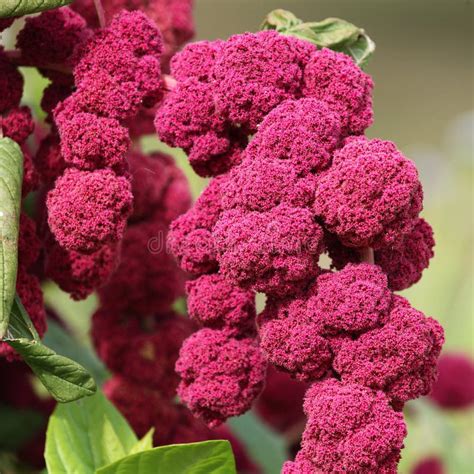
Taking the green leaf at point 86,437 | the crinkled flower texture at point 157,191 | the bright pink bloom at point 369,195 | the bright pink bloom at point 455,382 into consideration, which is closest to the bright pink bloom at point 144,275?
the crinkled flower texture at point 157,191

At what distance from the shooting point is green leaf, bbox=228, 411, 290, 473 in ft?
4.06

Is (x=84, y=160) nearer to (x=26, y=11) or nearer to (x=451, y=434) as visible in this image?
(x=26, y=11)

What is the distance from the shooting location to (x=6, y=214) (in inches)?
26.4

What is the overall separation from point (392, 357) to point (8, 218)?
298mm

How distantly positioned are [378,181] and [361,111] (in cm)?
11

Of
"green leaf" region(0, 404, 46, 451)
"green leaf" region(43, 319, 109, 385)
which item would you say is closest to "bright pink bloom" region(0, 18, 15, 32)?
"green leaf" region(43, 319, 109, 385)

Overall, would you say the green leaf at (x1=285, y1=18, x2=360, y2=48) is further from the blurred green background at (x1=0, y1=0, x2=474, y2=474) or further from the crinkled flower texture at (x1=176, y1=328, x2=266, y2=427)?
the blurred green background at (x1=0, y1=0, x2=474, y2=474)

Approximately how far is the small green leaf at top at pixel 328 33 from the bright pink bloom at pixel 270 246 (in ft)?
0.69

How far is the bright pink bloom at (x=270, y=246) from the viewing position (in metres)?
0.65

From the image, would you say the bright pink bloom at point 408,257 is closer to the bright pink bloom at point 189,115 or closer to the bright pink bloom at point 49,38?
the bright pink bloom at point 189,115

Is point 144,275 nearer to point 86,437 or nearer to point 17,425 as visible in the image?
point 86,437

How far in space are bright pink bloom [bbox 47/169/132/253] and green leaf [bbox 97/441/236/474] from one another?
0.17 m

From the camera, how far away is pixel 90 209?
0.70m

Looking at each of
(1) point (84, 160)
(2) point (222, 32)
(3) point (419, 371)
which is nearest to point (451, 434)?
(3) point (419, 371)
